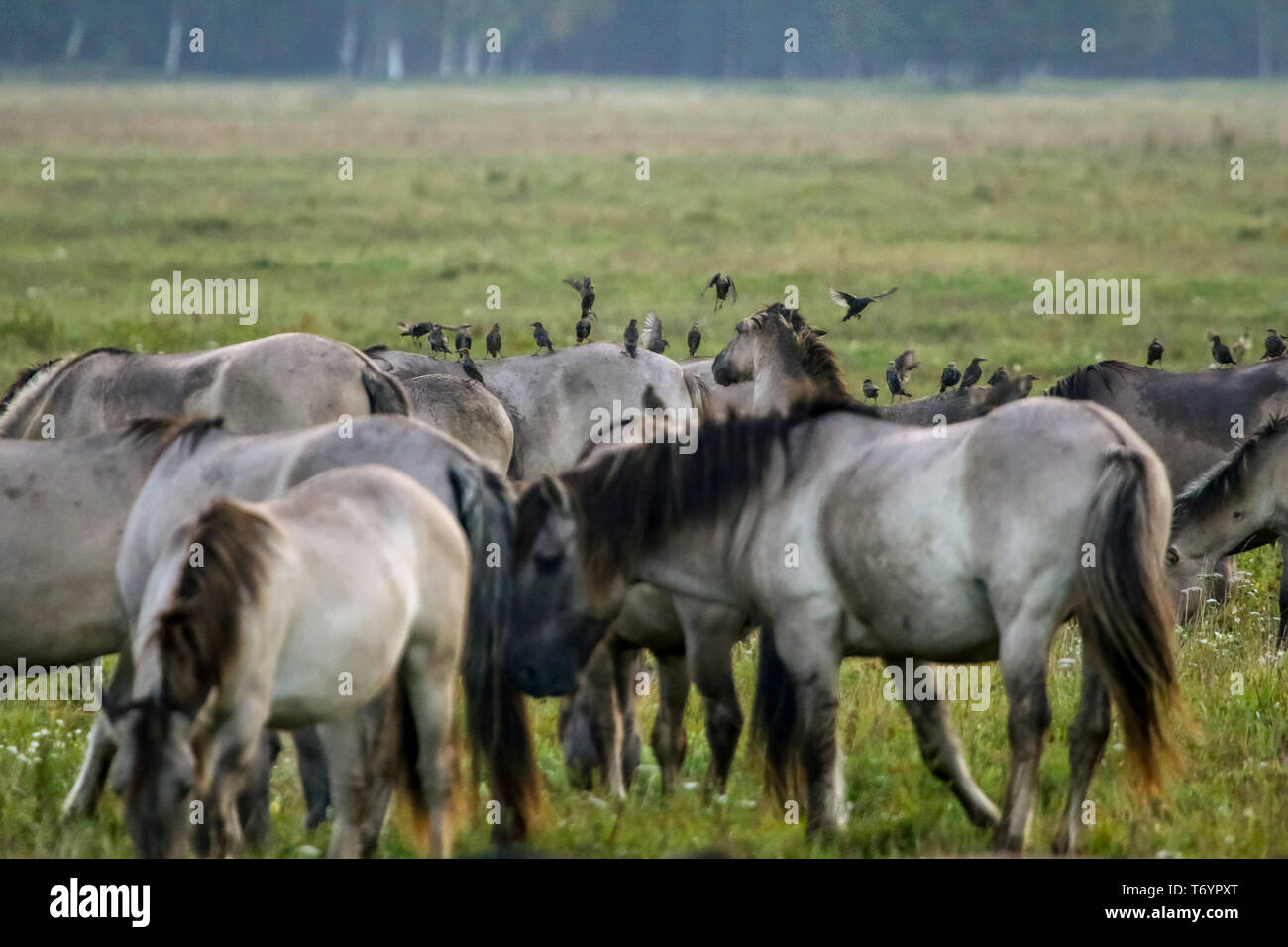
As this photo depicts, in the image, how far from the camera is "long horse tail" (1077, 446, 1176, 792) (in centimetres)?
548

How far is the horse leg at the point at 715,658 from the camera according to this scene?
651 cm

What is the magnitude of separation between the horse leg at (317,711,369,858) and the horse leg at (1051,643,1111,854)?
94.0 inches

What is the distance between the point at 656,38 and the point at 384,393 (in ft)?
303

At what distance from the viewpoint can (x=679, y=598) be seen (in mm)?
6520

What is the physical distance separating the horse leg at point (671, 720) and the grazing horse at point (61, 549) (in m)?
2.17

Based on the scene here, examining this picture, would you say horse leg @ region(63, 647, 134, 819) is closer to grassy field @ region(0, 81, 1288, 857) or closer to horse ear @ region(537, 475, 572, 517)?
grassy field @ region(0, 81, 1288, 857)

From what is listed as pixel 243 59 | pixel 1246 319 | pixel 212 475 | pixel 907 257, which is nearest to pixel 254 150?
pixel 907 257

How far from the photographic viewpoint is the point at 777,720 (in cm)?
639

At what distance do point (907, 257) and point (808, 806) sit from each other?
20.5m

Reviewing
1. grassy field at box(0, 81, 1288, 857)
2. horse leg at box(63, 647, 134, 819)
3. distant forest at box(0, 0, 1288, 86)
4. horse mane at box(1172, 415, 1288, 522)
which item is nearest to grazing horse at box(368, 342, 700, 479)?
grassy field at box(0, 81, 1288, 857)

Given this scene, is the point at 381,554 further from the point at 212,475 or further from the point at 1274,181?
the point at 1274,181

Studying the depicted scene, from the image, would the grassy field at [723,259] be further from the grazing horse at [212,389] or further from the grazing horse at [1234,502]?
the grazing horse at [212,389]

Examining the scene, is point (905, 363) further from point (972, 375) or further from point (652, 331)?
point (652, 331)

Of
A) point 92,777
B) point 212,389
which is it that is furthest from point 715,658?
point 212,389
